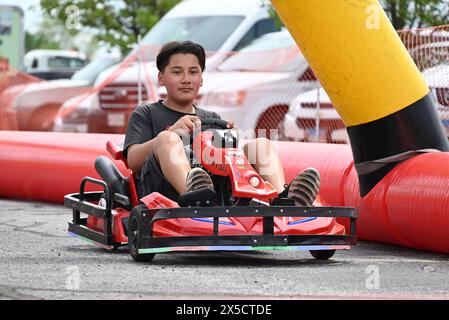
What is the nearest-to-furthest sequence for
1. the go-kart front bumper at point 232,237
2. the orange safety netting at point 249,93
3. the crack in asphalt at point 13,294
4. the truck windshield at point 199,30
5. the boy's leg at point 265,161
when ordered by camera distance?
the crack in asphalt at point 13,294, the go-kart front bumper at point 232,237, the boy's leg at point 265,161, the orange safety netting at point 249,93, the truck windshield at point 199,30

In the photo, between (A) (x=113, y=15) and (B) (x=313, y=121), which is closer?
(B) (x=313, y=121)

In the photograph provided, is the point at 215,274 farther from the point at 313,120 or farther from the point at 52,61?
the point at 52,61

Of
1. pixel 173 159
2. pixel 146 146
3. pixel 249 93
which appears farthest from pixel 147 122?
pixel 249 93

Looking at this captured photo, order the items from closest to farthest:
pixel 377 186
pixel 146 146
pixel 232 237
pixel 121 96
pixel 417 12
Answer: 1. pixel 232 237
2. pixel 146 146
3. pixel 377 186
4. pixel 417 12
5. pixel 121 96

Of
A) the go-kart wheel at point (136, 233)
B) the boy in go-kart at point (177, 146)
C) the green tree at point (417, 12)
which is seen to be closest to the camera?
the go-kart wheel at point (136, 233)

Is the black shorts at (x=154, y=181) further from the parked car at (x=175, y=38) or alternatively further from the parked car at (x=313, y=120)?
the parked car at (x=175, y=38)

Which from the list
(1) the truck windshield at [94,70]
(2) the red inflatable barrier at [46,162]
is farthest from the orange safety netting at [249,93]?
(1) the truck windshield at [94,70]

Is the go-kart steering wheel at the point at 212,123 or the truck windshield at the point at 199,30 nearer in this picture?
the go-kart steering wheel at the point at 212,123

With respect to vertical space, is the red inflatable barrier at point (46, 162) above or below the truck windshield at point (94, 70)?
below

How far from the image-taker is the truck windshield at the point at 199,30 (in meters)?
19.5

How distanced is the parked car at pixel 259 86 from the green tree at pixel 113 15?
14328mm

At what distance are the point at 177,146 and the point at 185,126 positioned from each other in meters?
0.16

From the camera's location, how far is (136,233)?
777 centimetres

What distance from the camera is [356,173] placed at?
30.6ft
